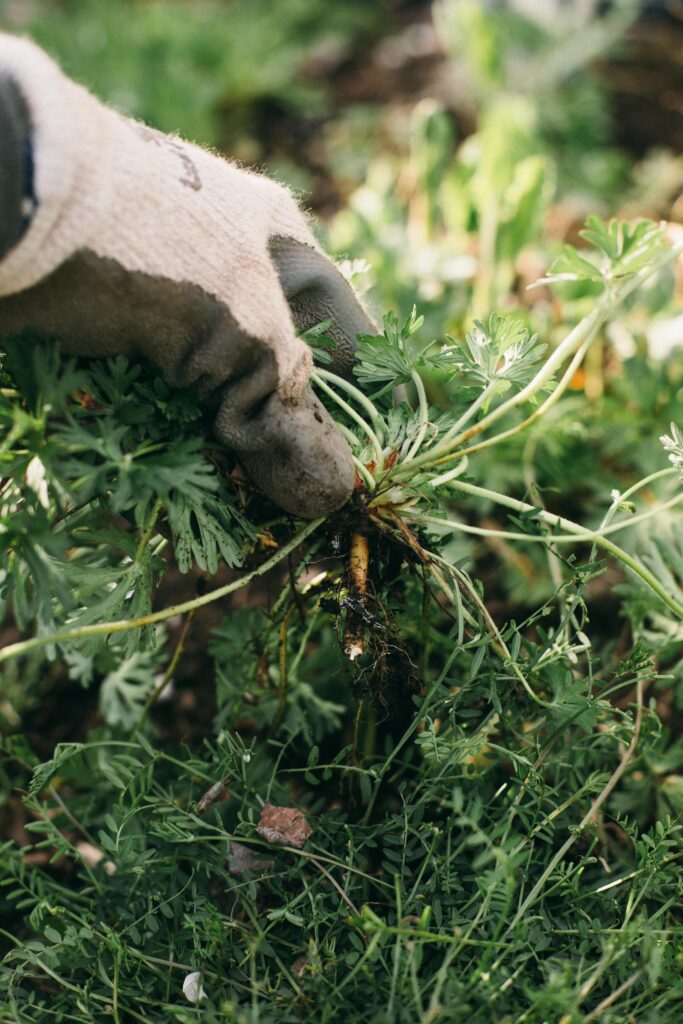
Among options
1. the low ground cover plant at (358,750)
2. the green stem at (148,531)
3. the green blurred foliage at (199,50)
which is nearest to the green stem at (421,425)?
the low ground cover plant at (358,750)

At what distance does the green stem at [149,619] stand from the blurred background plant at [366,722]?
31 millimetres

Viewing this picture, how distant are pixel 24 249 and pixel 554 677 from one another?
809 millimetres

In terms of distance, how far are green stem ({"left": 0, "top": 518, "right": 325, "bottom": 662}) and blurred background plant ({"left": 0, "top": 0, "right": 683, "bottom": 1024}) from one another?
3 cm

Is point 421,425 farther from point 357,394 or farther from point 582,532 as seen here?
point 582,532

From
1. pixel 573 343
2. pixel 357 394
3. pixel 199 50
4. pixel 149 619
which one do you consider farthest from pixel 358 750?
pixel 199 50

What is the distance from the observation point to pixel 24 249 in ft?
2.73

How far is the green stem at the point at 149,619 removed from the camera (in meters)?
0.90

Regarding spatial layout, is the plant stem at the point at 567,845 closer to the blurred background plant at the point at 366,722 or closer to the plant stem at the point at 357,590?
the blurred background plant at the point at 366,722

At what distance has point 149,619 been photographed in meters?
1.00

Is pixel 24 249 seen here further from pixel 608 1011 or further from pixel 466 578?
pixel 608 1011

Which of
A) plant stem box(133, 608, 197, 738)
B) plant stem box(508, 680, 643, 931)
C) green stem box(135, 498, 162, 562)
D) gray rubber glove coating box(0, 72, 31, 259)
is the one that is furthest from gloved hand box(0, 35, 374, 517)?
plant stem box(508, 680, 643, 931)

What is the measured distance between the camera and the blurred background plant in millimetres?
934

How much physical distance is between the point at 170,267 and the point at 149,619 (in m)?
0.42

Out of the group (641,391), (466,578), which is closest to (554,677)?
(466,578)
